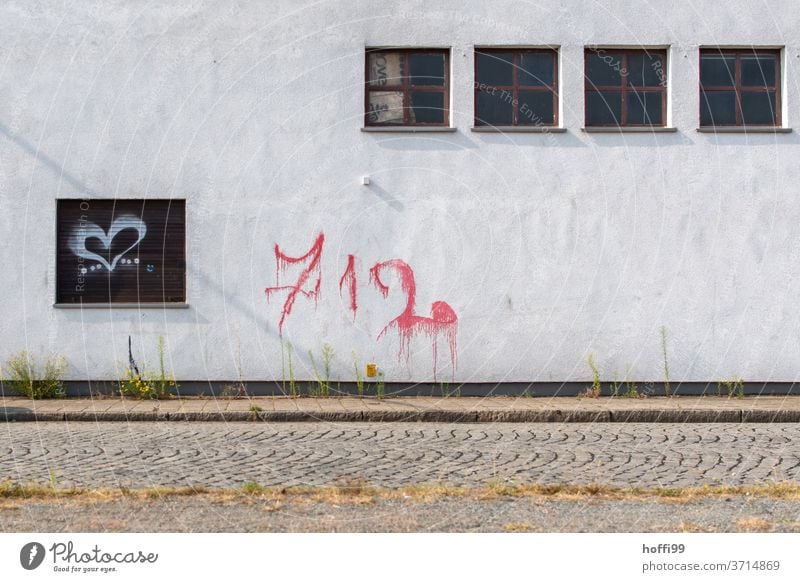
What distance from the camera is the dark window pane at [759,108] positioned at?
51.8ft

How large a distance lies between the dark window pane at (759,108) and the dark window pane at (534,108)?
270 cm

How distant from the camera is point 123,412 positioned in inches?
512

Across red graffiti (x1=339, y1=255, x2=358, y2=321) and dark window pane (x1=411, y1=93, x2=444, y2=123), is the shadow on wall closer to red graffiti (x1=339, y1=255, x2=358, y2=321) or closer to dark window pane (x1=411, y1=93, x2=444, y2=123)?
red graffiti (x1=339, y1=255, x2=358, y2=321)

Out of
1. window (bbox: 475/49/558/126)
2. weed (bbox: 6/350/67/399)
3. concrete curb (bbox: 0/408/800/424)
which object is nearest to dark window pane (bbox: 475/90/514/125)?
window (bbox: 475/49/558/126)

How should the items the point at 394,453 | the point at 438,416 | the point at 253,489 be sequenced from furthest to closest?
the point at 438,416
the point at 394,453
the point at 253,489

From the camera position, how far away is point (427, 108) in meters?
15.7

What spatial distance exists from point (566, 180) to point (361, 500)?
9.40 meters

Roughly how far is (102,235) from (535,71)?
6326mm

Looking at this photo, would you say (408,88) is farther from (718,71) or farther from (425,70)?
(718,71)

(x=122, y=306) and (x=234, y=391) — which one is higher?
(x=122, y=306)

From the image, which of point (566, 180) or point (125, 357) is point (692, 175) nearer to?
point (566, 180)

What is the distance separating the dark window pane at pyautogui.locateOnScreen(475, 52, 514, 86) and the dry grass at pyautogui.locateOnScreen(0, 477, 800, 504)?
918 centimetres

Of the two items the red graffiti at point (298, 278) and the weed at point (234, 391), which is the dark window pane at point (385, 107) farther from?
the weed at point (234, 391)

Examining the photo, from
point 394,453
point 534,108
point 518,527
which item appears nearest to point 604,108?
point 534,108
